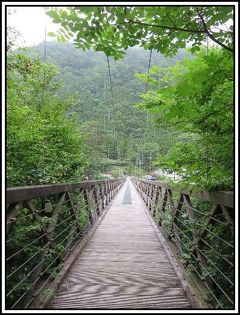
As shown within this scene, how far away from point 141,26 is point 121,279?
1993 mm

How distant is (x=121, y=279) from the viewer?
2.56 m

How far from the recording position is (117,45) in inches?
72.8

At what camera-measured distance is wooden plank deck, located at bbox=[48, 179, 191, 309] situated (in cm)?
210

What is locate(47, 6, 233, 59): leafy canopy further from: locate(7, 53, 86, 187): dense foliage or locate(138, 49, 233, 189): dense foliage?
locate(7, 53, 86, 187): dense foliage

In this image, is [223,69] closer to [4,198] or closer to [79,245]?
[4,198]

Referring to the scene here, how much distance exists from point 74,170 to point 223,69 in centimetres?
461

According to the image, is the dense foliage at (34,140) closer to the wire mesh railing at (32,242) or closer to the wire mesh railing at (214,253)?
the wire mesh railing at (32,242)

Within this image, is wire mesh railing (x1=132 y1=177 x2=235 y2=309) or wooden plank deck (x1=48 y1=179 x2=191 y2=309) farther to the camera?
wooden plank deck (x1=48 y1=179 x2=191 y2=309)

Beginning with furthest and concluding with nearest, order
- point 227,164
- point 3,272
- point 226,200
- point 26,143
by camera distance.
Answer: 1. point 26,143
2. point 227,164
3. point 226,200
4. point 3,272

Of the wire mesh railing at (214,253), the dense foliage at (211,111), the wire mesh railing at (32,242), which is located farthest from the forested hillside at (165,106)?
the wire mesh railing at (32,242)

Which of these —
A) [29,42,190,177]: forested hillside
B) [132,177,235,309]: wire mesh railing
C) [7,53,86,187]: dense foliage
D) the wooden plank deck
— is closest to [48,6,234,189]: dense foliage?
[132,177,235,309]: wire mesh railing

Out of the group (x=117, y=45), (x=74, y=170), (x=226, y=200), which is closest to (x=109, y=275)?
(x=226, y=200)

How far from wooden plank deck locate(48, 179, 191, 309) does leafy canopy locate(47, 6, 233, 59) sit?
5.54ft

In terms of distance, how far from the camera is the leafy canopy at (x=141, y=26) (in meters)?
1.58
